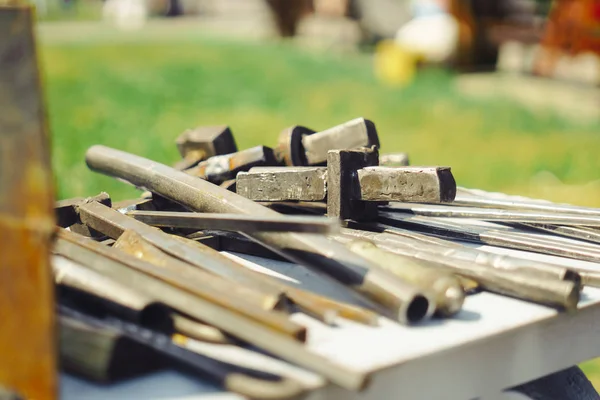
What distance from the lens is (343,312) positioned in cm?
177

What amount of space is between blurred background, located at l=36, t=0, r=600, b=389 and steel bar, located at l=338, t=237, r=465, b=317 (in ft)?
9.09

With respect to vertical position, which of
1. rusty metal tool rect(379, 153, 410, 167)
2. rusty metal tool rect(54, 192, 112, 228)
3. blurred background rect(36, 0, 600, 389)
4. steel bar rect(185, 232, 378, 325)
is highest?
rusty metal tool rect(379, 153, 410, 167)

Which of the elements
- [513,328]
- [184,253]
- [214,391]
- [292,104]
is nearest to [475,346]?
[513,328]

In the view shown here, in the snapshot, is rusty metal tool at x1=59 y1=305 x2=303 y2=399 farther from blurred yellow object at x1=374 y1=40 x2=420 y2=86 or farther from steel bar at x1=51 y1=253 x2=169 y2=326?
blurred yellow object at x1=374 y1=40 x2=420 y2=86

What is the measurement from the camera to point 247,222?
181cm

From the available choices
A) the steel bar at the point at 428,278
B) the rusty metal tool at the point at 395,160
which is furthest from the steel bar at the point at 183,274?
the rusty metal tool at the point at 395,160

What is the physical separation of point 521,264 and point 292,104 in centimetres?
1109

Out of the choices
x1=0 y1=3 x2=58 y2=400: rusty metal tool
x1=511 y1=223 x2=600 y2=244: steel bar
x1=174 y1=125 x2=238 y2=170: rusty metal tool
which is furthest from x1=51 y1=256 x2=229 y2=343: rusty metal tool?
x1=511 y1=223 x2=600 y2=244: steel bar

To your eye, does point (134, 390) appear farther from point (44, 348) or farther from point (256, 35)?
point (256, 35)

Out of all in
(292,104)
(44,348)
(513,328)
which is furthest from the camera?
(292,104)

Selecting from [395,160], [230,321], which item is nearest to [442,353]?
[230,321]

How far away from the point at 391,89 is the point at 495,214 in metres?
11.3

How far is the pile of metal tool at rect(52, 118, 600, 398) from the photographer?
60.6 inches

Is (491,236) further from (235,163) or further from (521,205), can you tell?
(235,163)
